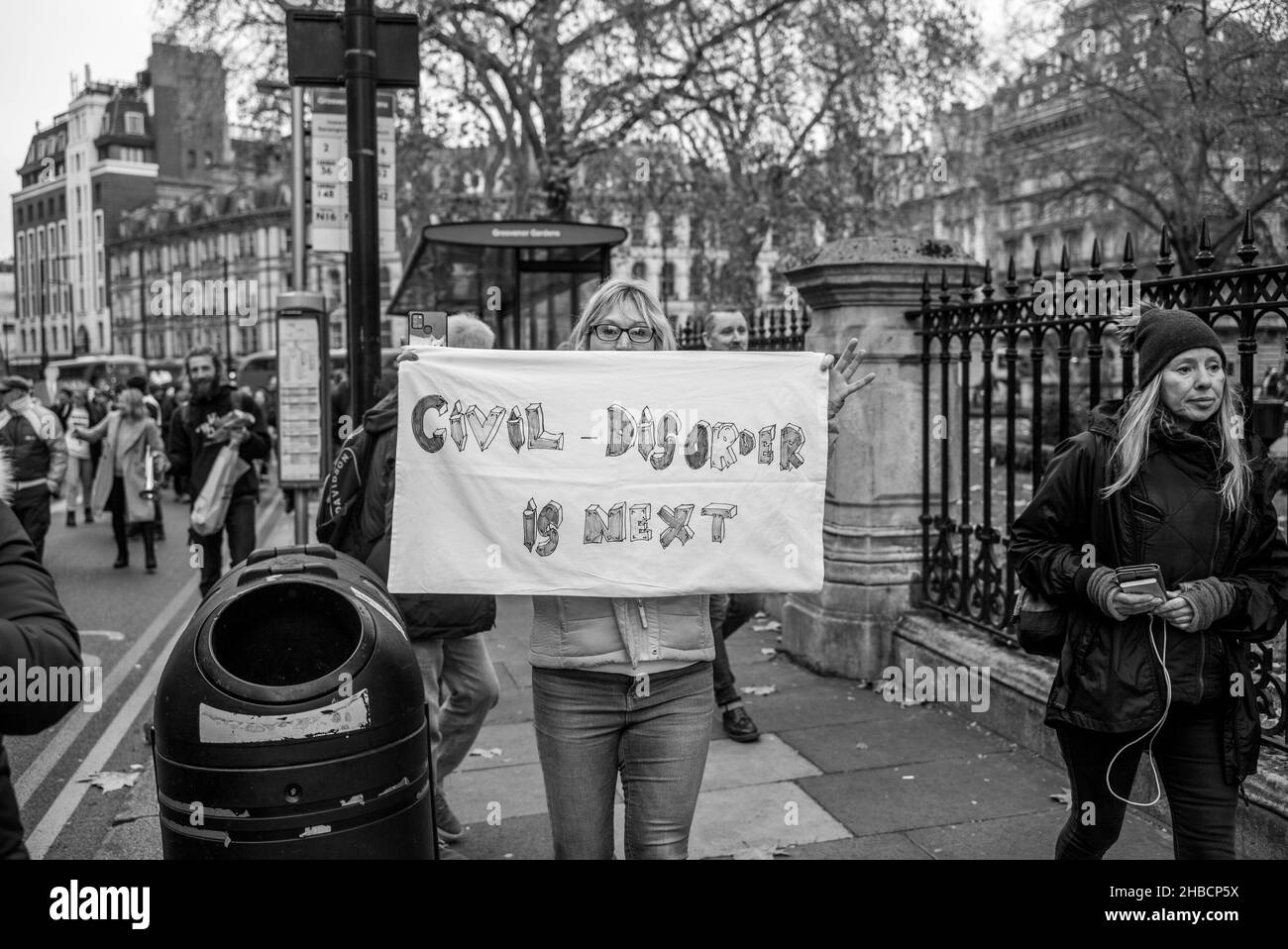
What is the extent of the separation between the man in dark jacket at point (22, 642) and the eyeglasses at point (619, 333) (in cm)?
168

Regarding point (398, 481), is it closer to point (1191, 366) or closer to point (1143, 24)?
point (1191, 366)

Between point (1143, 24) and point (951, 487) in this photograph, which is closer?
point (951, 487)

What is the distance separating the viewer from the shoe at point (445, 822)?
15.0 feet

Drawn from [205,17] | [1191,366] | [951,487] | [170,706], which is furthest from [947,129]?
[170,706]

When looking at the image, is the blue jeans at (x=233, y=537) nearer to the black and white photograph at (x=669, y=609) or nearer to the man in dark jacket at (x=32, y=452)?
the black and white photograph at (x=669, y=609)

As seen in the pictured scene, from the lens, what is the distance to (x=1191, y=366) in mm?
3385

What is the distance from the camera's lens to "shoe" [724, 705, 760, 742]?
19.3ft

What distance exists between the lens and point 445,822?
4.62 metres

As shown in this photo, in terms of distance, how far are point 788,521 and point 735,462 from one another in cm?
23

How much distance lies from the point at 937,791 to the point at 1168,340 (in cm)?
245

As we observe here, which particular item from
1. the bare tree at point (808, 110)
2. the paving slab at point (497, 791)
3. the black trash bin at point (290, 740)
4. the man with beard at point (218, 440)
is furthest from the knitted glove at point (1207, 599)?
the bare tree at point (808, 110)
